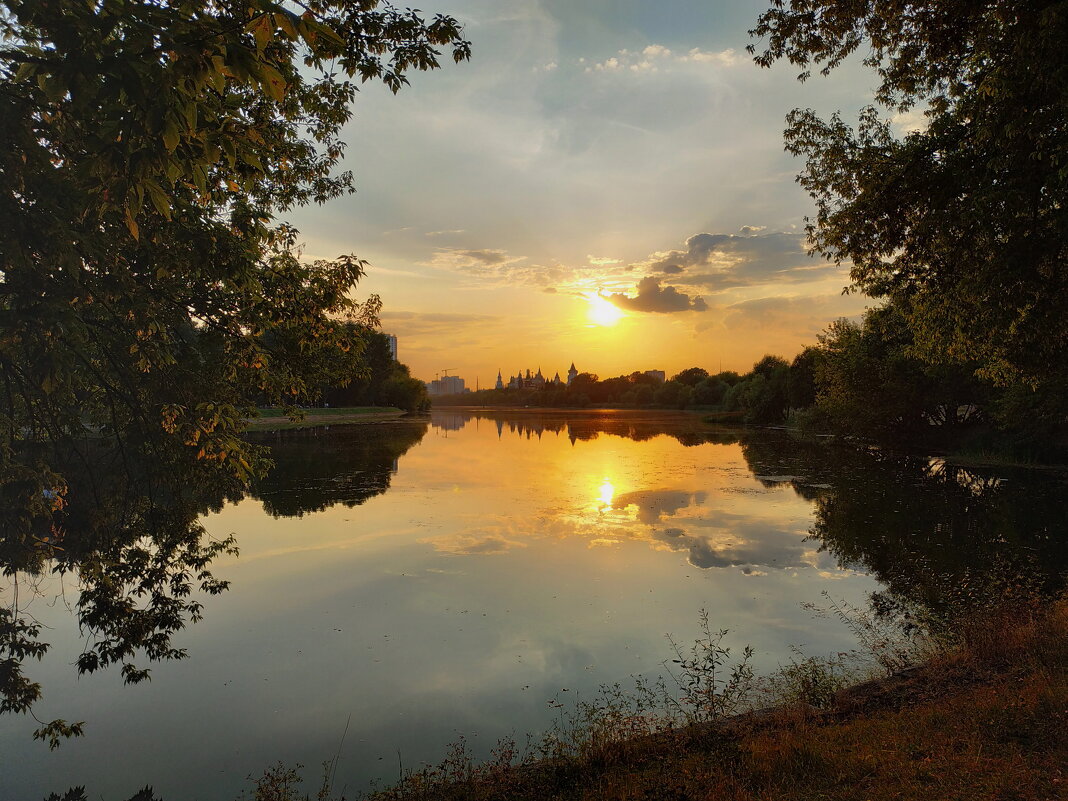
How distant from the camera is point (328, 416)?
3140 inches

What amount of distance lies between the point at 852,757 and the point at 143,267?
833 cm

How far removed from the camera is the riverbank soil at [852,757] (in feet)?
15.6

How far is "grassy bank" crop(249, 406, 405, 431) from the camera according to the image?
58625mm

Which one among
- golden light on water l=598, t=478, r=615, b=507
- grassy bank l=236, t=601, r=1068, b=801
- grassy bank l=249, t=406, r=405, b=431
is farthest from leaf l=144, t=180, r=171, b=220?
grassy bank l=249, t=406, r=405, b=431

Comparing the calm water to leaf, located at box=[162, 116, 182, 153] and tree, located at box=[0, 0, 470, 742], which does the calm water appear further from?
leaf, located at box=[162, 116, 182, 153]

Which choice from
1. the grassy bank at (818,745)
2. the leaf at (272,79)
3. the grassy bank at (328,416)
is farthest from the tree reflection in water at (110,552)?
the grassy bank at (328,416)

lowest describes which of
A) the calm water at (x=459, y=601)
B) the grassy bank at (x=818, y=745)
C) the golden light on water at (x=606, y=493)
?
the golden light on water at (x=606, y=493)

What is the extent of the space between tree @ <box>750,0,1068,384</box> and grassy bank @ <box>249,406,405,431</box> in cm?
4609

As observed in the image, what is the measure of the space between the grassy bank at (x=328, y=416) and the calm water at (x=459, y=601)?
1384 inches

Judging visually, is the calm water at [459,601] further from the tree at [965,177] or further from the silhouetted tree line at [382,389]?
the silhouetted tree line at [382,389]

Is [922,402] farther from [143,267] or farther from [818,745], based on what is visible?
[143,267]

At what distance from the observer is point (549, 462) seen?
3547 centimetres

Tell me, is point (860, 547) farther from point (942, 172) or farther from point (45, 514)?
point (45, 514)

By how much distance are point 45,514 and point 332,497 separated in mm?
17553
